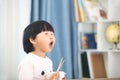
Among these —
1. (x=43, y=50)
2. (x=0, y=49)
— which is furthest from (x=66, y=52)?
(x=43, y=50)

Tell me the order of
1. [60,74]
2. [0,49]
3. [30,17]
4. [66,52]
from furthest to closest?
[66,52]
[30,17]
[0,49]
[60,74]

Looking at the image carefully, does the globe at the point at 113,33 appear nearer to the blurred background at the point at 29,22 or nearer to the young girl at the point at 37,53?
the blurred background at the point at 29,22

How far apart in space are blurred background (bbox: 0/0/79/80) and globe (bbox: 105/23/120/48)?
340 millimetres

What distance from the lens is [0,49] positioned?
2264 mm

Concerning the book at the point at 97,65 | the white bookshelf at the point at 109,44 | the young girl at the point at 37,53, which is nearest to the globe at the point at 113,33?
the white bookshelf at the point at 109,44

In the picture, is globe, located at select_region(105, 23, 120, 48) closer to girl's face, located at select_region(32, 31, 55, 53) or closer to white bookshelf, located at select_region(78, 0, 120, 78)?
white bookshelf, located at select_region(78, 0, 120, 78)

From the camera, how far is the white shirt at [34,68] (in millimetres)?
1233

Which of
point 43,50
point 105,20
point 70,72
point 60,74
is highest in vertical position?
point 105,20

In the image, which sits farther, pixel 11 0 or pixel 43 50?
pixel 11 0

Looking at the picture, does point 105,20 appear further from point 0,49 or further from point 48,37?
point 48,37

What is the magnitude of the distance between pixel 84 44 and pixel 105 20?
351 mm

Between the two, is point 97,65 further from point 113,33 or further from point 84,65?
point 113,33

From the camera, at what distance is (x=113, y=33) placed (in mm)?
2549

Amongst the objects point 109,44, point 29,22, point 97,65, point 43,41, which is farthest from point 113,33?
point 43,41
